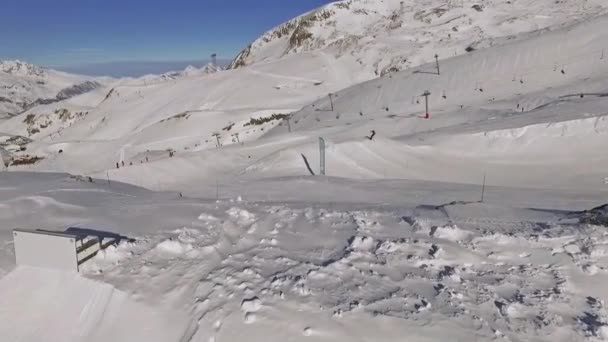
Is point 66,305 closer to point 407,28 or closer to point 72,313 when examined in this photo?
point 72,313

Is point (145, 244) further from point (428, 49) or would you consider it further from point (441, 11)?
point (441, 11)

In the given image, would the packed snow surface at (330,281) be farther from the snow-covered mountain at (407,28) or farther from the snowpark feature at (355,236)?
the snow-covered mountain at (407,28)

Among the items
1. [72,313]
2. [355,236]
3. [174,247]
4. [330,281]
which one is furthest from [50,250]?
[355,236]

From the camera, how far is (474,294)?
13.9 feet

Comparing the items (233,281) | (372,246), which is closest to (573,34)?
(372,246)

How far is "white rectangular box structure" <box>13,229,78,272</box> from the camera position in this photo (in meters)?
4.94

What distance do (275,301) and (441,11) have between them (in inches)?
2060

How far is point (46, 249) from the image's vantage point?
5.01m

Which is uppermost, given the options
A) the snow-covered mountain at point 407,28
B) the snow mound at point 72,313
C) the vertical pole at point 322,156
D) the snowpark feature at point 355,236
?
the snow-covered mountain at point 407,28

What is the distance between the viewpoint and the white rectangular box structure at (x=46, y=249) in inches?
195

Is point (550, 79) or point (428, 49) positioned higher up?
point (428, 49)

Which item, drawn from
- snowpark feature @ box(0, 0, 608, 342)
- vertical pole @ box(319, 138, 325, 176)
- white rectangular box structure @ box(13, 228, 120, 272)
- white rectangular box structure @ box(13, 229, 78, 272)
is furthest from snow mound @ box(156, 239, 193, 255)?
vertical pole @ box(319, 138, 325, 176)

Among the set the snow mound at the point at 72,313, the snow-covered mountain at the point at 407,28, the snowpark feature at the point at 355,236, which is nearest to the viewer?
the snowpark feature at the point at 355,236

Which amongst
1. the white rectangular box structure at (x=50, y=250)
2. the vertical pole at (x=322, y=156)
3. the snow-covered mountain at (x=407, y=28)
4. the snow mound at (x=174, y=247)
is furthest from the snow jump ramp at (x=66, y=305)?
the snow-covered mountain at (x=407, y=28)
